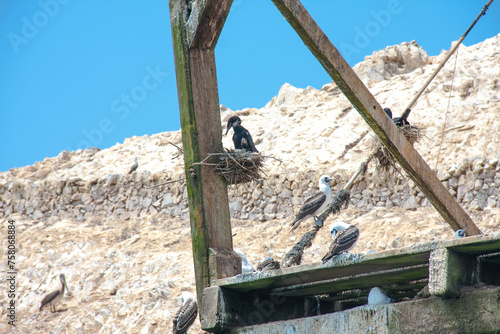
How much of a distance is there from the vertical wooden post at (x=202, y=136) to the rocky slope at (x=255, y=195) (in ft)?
17.3

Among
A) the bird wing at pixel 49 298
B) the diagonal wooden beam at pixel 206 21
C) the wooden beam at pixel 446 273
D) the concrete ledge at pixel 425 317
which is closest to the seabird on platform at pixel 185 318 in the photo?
the concrete ledge at pixel 425 317

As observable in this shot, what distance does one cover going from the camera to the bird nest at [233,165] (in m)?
5.82

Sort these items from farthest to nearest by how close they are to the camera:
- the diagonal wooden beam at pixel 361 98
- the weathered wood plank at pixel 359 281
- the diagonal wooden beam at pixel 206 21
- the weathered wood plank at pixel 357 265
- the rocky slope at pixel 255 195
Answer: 1. the rocky slope at pixel 255 195
2. the diagonal wooden beam at pixel 206 21
3. the diagonal wooden beam at pixel 361 98
4. the weathered wood plank at pixel 359 281
5. the weathered wood plank at pixel 357 265

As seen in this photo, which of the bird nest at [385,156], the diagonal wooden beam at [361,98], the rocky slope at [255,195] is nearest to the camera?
the diagonal wooden beam at [361,98]

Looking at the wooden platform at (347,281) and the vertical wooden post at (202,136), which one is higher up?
the vertical wooden post at (202,136)

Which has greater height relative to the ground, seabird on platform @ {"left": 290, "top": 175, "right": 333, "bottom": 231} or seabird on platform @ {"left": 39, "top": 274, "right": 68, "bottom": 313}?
seabird on platform @ {"left": 290, "top": 175, "right": 333, "bottom": 231}

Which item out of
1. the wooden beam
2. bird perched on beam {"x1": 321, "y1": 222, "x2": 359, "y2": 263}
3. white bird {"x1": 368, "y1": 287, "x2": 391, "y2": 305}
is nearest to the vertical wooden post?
bird perched on beam {"x1": 321, "y1": 222, "x2": 359, "y2": 263}

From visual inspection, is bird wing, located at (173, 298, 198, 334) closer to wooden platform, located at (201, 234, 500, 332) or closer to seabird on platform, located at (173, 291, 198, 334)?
seabird on platform, located at (173, 291, 198, 334)

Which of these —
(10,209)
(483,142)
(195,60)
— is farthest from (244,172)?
(10,209)

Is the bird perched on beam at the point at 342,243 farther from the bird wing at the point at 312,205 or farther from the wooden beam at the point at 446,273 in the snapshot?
the bird wing at the point at 312,205

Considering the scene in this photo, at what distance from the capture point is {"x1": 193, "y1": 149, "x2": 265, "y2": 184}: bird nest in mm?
5824

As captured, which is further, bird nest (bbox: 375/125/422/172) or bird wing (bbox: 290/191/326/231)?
bird nest (bbox: 375/125/422/172)

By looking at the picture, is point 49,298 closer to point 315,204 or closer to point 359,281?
point 315,204

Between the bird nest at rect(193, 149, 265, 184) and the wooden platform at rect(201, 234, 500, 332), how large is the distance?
109 cm
